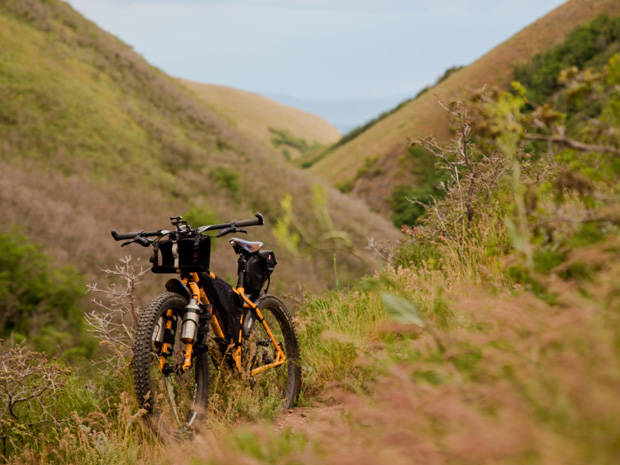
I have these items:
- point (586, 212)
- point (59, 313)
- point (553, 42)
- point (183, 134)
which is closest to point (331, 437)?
point (586, 212)

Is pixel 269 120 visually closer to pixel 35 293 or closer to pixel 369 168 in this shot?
pixel 369 168

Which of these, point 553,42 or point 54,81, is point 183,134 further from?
point 553,42

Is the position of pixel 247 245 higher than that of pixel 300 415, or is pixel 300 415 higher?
pixel 247 245

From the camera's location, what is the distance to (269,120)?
129m

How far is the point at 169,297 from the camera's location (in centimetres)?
362

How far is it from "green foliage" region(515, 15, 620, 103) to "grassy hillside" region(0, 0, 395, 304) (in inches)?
988

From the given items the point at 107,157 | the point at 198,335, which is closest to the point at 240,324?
the point at 198,335

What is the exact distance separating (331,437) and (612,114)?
1772 millimetres

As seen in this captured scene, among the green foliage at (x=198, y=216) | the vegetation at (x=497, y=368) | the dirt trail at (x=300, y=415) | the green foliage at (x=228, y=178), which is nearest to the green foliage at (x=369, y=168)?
the green foliage at (x=228, y=178)

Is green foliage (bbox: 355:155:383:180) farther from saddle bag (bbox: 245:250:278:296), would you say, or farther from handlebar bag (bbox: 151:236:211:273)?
handlebar bag (bbox: 151:236:211:273)

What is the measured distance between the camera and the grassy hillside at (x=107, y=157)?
2456 cm

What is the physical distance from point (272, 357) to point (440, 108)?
58.5 metres

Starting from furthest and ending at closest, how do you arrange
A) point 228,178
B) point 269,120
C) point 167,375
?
point 269,120 < point 228,178 < point 167,375

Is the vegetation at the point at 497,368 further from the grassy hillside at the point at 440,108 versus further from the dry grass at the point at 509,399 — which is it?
the grassy hillside at the point at 440,108
